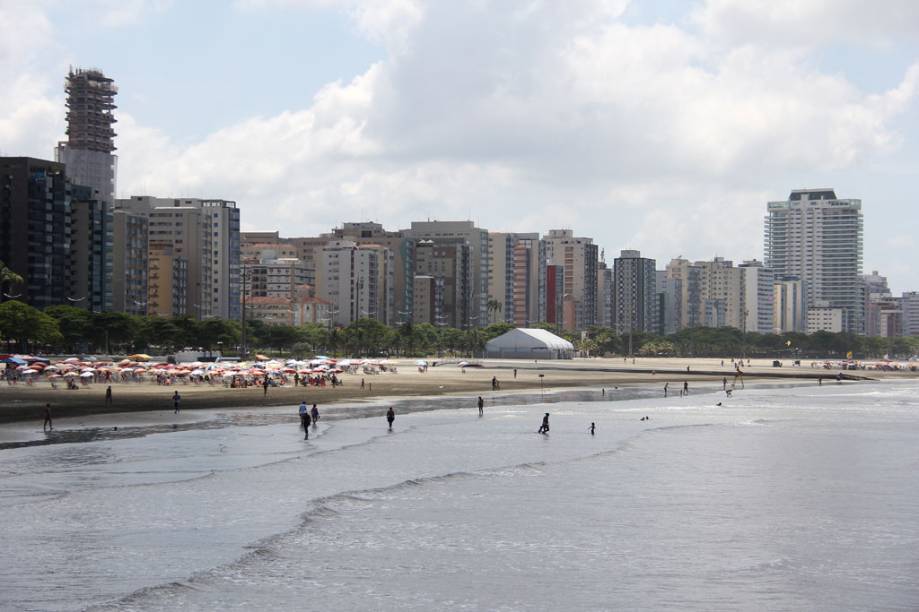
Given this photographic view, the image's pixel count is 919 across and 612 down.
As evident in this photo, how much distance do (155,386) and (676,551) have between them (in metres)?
78.8

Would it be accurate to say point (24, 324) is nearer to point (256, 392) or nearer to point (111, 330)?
point (111, 330)

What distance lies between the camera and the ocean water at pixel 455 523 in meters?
28.1

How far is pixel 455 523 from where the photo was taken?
3697 cm

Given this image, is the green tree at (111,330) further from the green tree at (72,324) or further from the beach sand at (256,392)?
the beach sand at (256,392)

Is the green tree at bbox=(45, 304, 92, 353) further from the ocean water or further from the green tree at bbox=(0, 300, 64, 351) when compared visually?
the ocean water

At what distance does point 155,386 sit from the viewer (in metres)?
104

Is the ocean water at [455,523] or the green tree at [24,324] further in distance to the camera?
the green tree at [24,324]

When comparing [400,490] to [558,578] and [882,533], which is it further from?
[882,533]

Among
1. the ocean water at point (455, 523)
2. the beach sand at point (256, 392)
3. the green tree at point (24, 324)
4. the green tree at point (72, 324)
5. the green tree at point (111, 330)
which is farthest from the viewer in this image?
the green tree at point (111, 330)

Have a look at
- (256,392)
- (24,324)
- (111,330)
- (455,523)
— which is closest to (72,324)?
(111,330)

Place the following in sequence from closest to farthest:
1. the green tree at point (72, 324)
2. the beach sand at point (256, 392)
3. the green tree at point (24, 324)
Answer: the beach sand at point (256, 392)
the green tree at point (24, 324)
the green tree at point (72, 324)

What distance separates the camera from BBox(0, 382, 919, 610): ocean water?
92.3ft

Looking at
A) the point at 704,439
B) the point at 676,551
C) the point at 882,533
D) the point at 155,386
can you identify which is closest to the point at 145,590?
the point at 676,551

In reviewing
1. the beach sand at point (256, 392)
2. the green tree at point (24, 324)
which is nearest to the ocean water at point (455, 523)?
the beach sand at point (256, 392)
